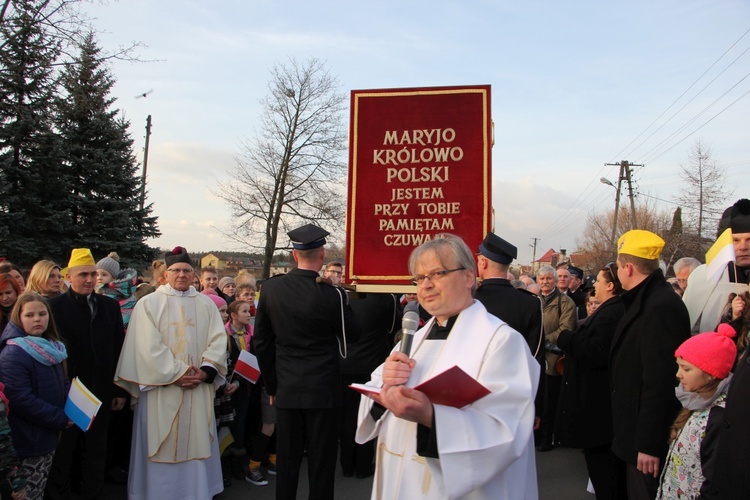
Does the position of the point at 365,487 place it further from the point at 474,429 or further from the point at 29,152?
the point at 29,152

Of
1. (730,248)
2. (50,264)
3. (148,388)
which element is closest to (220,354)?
(148,388)

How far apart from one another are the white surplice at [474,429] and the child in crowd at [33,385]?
2739 mm

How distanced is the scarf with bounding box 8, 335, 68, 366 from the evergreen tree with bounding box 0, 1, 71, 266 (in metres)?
12.7

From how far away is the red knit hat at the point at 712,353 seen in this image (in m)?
3.06

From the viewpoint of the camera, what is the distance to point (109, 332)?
5.42 metres

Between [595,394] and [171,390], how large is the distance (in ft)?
11.3

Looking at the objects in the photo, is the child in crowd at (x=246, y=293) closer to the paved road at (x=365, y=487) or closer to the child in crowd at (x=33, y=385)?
the paved road at (x=365, y=487)

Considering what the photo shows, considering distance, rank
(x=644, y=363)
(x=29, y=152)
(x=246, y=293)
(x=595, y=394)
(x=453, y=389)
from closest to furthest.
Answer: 1. (x=453, y=389)
2. (x=644, y=363)
3. (x=595, y=394)
4. (x=246, y=293)
5. (x=29, y=152)

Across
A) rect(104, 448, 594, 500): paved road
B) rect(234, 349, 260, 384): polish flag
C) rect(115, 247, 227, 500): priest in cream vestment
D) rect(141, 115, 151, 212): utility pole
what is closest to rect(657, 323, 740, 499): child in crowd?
rect(104, 448, 594, 500): paved road

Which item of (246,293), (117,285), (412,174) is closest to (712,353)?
(412,174)

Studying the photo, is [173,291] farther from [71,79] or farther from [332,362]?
[71,79]

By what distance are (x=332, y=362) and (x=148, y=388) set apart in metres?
1.66

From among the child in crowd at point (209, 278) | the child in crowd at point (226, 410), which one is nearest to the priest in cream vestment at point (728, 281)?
the child in crowd at point (226, 410)

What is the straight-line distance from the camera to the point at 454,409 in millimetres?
2211
